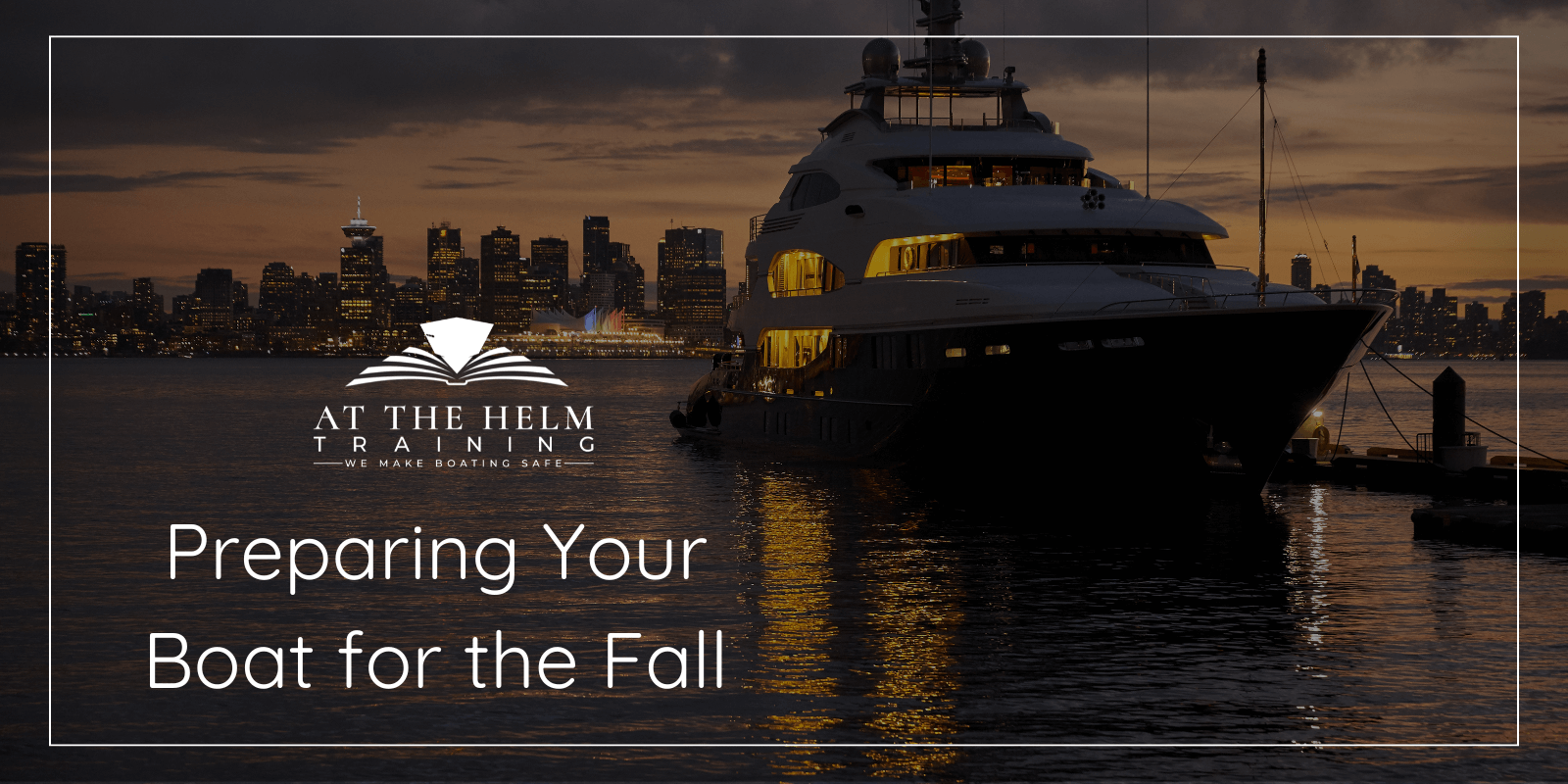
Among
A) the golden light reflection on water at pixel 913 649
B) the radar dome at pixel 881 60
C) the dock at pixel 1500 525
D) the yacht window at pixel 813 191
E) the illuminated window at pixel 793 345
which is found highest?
the radar dome at pixel 881 60

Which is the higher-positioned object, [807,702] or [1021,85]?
[1021,85]

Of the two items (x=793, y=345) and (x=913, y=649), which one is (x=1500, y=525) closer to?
(x=913, y=649)

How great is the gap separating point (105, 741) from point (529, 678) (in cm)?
449

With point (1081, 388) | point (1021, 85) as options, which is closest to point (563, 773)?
point (1081, 388)

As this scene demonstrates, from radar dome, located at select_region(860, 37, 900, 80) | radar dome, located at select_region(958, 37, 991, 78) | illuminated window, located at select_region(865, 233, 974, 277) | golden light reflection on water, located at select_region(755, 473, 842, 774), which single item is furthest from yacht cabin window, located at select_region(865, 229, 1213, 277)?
radar dome, located at select_region(958, 37, 991, 78)

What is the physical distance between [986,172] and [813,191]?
5237 millimetres

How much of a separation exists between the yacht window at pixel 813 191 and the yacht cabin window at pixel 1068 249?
21.2ft

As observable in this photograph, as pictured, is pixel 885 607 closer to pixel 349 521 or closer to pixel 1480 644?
pixel 1480 644

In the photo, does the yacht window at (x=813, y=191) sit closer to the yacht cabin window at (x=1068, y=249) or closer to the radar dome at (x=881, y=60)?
the radar dome at (x=881, y=60)

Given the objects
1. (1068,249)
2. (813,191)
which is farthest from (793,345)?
(1068,249)

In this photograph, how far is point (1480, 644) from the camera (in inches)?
730

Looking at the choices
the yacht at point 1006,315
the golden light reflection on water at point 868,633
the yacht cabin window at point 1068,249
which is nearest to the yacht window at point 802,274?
the yacht at point 1006,315

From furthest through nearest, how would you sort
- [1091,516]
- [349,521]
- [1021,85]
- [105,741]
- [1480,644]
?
[1021,85] → [349,521] → [1091,516] → [1480,644] → [105,741]

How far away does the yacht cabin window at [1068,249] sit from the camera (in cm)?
3381
